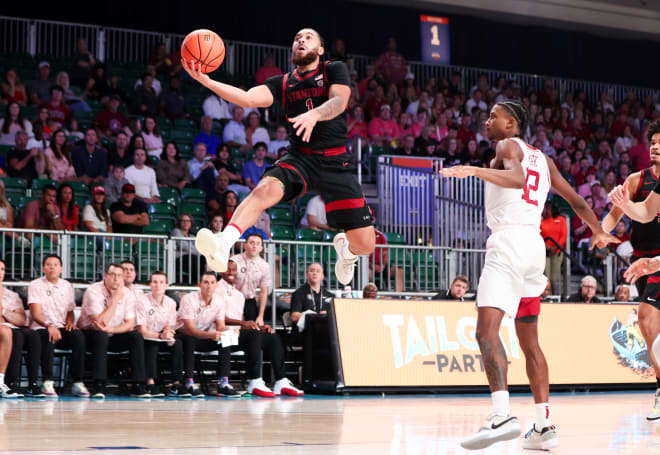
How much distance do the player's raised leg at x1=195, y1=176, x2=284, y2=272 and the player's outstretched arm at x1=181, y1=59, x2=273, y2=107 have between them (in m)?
0.60

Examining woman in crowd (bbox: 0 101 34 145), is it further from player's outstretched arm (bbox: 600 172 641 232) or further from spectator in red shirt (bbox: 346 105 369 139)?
player's outstretched arm (bbox: 600 172 641 232)

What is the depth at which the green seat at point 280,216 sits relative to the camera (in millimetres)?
15305

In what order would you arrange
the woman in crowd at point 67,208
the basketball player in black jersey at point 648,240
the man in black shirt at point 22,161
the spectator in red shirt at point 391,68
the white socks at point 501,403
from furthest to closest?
the spectator in red shirt at point 391,68 → the man in black shirt at point 22,161 → the woman in crowd at point 67,208 → the basketball player in black jersey at point 648,240 → the white socks at point 501,403

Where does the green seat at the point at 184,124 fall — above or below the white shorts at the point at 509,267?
above

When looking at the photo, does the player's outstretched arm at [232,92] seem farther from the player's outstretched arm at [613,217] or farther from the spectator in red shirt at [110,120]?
the spectator in red shirt at [110,120]

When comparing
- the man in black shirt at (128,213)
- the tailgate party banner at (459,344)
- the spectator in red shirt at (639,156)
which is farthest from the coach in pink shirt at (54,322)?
the spectator in red shirt at (639,156)

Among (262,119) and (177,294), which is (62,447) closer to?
(177,294)

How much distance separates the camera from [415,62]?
23438 mm

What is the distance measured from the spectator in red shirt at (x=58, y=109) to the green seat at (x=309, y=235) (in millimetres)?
4827

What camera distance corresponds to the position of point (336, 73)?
268 inches

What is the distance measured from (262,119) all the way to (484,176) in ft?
46.0

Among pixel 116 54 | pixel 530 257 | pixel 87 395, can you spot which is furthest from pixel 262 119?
pixel 530 257

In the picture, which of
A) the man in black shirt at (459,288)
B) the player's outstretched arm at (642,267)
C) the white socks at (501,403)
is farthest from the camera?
the man in black shirt at (459,288)

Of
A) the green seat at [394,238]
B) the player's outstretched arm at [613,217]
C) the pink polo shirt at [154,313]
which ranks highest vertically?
the green seat at [394,238]
